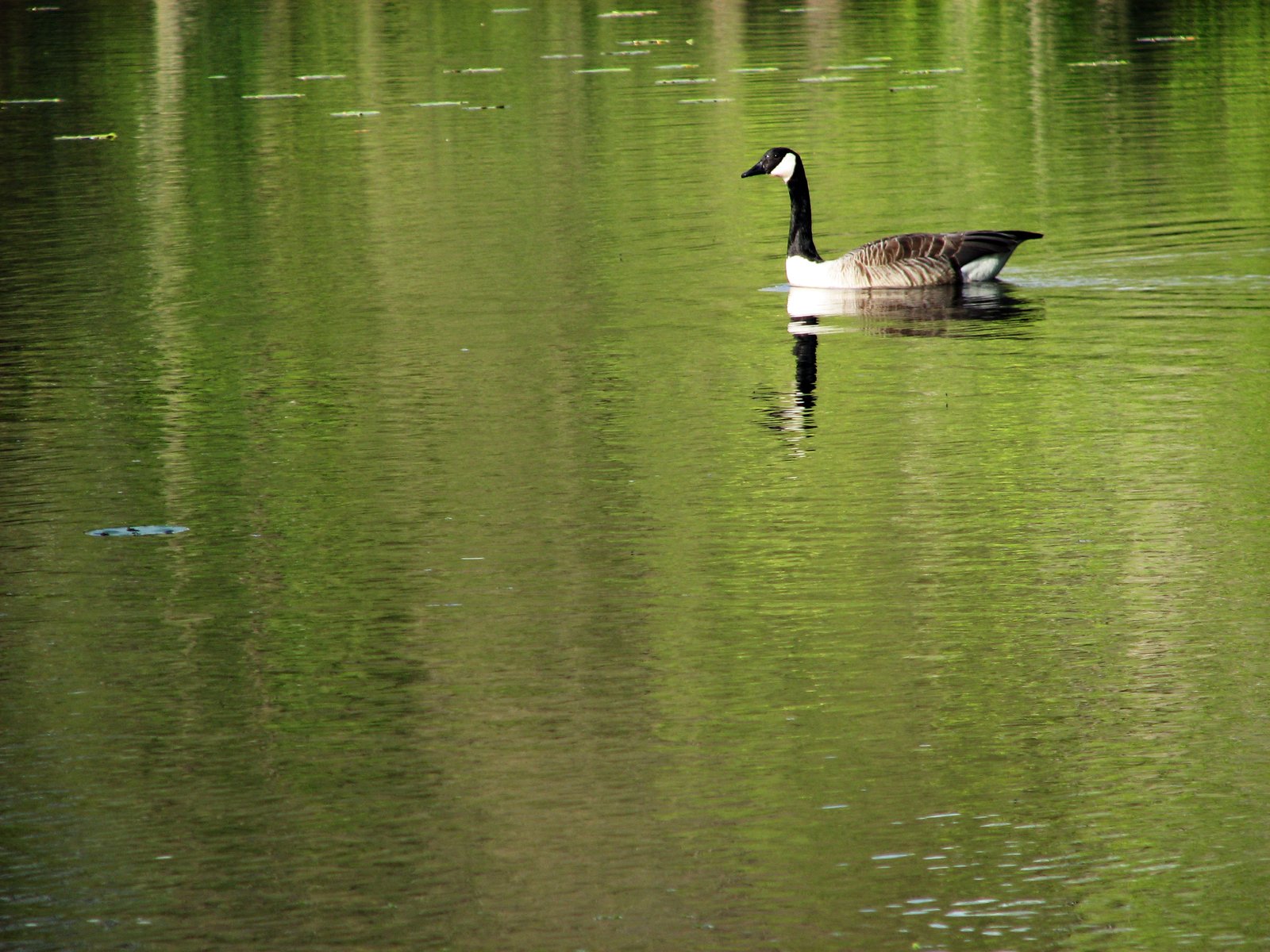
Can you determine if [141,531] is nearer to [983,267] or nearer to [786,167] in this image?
[983,267]

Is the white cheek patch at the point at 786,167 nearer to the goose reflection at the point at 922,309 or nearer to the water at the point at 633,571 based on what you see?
the water at the point at 633,571

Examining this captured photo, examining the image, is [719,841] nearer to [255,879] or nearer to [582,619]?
[255,879]

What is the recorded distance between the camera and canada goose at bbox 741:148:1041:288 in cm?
1808

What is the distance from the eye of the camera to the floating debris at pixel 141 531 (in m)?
11.3

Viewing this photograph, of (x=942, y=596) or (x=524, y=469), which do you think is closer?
(x=942, y=596)

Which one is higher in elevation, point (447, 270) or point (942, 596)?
point (447, 270)

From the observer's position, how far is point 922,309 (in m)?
17.8

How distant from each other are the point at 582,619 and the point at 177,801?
2357 mm

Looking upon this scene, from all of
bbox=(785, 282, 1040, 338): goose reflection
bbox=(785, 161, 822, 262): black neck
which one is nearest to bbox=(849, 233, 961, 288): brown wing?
bbox=(785, 282, 1040, 338): goose reflection

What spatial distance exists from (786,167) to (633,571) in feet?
34.9

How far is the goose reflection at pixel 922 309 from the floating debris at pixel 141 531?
21.7 feet

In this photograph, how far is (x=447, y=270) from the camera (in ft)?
63.5

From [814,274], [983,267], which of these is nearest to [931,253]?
[983,267]

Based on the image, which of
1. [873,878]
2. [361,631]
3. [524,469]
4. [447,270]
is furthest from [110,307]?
[873,878]
